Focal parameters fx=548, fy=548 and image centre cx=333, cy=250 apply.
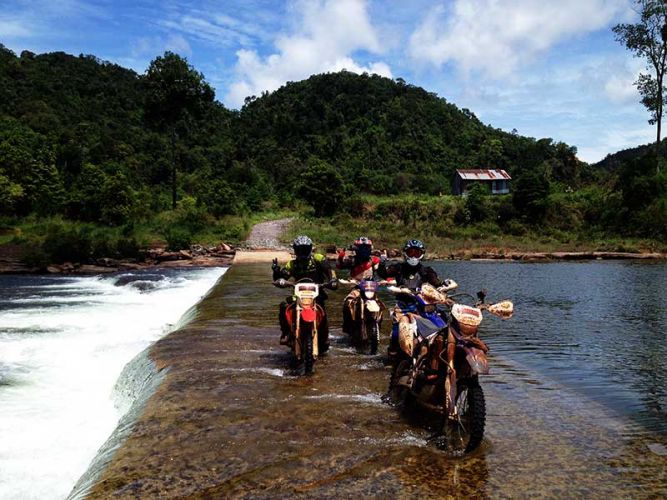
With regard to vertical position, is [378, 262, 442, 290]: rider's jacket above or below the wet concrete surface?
above

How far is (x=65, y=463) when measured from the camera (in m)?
5.77

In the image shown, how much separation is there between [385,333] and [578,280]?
15.5 meters

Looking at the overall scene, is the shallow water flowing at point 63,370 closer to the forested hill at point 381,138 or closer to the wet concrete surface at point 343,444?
the wet concrete surface at point 343,444

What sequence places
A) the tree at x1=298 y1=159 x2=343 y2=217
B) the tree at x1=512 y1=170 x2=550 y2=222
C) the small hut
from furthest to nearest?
the small hut, the tree at x1=298 y1=159 x2=343 y2=217, the tree at x1=512 y1=170 x2=550 y2=222

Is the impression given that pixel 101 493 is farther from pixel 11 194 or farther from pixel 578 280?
pixel 11 194

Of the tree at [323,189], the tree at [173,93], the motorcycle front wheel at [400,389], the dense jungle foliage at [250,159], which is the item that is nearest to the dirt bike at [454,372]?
the motorcycle front wheel at [400,389]

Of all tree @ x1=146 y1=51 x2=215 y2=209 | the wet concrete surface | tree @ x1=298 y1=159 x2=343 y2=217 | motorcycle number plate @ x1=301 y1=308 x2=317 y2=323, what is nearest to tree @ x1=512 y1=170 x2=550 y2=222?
tree @ x1=298 y1=159 x2=343 y2=217

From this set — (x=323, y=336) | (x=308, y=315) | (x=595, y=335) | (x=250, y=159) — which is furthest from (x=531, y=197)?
(x=308, y=315)

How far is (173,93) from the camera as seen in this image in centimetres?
4731

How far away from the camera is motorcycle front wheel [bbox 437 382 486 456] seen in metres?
4.71

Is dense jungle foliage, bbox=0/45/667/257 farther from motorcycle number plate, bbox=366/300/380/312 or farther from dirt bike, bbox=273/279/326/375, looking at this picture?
dirt bike, bbox=273/279/326/375

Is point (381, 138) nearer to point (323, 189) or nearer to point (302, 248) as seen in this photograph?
point (323, 189)

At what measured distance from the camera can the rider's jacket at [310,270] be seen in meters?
8.28

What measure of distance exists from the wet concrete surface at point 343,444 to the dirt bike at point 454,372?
23 centimetres
